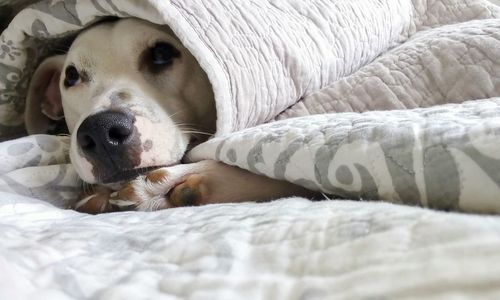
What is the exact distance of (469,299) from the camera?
24cm

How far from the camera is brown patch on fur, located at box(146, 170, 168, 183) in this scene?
0.72 metres

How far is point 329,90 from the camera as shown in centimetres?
97

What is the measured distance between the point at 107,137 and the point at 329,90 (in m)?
0.42

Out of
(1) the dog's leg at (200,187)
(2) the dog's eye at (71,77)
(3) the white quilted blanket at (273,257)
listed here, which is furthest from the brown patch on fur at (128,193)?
(2) the dog's eye at (71,77)

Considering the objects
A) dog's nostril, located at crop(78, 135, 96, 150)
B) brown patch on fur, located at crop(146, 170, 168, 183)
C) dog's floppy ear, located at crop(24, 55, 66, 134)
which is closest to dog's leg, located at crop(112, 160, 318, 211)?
brown patch on fur, located at crop(146, 170, 168, 183)

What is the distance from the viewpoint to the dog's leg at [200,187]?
0.66m

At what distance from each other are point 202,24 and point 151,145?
0.72 feet

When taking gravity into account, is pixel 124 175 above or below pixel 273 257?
below

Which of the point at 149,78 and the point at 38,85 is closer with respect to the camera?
the point at 149,78

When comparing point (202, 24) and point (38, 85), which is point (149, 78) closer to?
point (202, 24)

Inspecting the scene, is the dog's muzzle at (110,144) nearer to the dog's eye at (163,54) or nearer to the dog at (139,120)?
the dog at (139,120)

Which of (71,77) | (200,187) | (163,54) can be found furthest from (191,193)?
(71,77)

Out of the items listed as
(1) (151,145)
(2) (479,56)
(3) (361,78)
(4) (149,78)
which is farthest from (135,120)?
(2) (479,56)

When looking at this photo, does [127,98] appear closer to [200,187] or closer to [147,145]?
[147,145]
